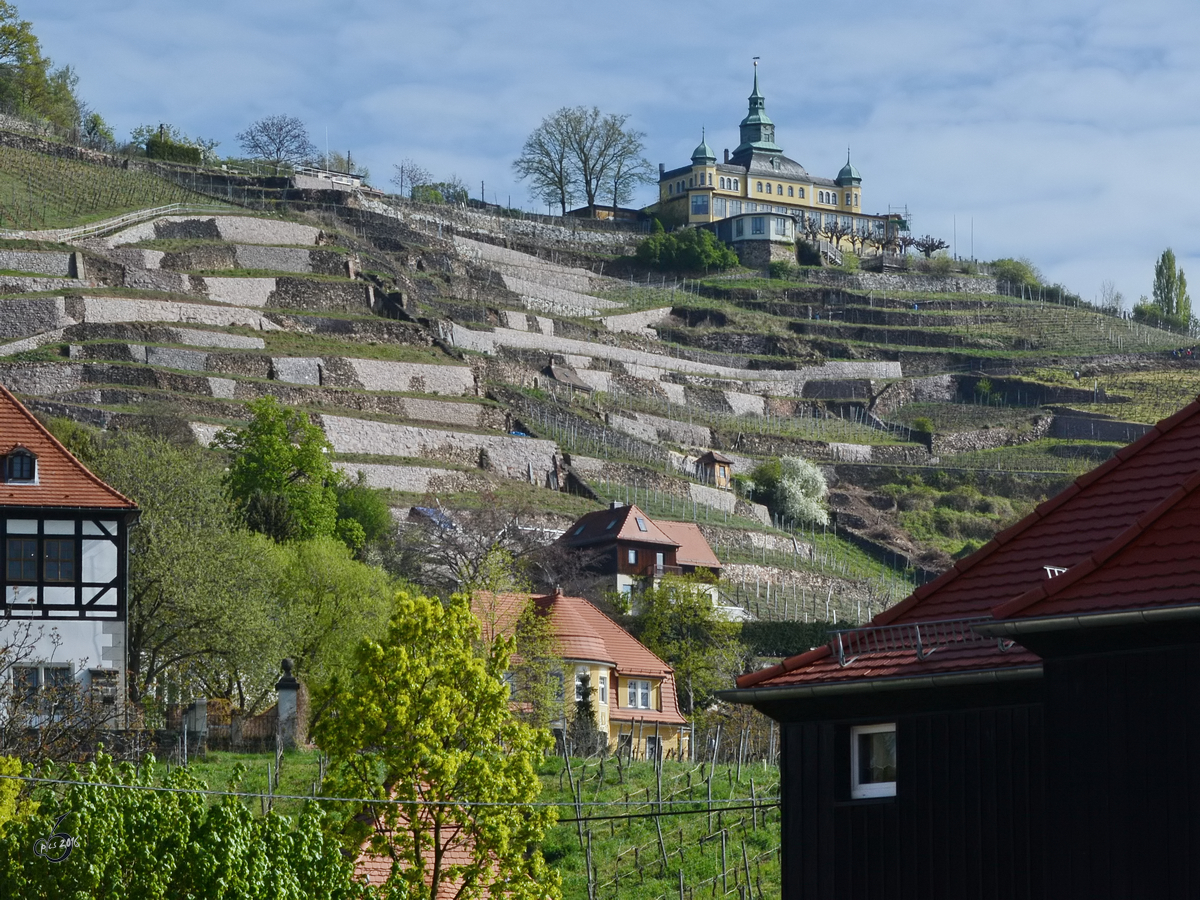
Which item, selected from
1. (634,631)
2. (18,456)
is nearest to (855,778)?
(18,456)

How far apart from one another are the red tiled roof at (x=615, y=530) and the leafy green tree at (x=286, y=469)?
10156 mm

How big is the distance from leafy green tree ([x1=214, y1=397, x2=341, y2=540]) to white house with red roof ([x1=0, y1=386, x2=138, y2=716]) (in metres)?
24.2

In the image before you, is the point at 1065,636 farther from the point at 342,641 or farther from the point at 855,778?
the point at 342,641

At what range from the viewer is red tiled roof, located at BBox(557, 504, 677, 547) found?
7400cm

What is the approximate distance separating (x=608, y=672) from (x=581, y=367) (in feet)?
175

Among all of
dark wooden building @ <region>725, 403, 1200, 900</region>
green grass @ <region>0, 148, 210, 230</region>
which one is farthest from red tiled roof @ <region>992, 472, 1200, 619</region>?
green grass @ <region>0, 148, 210, 230</region>

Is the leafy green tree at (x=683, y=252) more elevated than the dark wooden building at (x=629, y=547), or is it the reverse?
the leafy green tree at (x=683, y=252)

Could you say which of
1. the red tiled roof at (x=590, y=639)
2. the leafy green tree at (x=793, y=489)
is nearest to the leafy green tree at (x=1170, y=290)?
the leafy green tree at (x=793, y=489)

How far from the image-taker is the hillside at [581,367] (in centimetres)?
8256

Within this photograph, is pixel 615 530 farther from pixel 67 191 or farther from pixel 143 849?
pixel 143 849

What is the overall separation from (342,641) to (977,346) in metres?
85.7

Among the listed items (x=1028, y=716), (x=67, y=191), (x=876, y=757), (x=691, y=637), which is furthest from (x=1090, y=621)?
(x=67, y=191)

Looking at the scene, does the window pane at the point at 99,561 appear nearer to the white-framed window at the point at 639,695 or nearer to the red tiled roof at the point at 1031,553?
the white-framed window at the point at 639,695

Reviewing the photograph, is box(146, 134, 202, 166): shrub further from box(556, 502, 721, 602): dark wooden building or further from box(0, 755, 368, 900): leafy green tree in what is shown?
box(0, 755, 368, 900): leafy green tree
